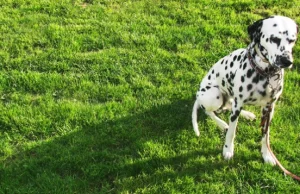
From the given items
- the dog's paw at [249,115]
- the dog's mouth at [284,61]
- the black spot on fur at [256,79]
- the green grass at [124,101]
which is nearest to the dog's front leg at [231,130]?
the green grass at [124,101]

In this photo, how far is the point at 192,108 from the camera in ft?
16.9

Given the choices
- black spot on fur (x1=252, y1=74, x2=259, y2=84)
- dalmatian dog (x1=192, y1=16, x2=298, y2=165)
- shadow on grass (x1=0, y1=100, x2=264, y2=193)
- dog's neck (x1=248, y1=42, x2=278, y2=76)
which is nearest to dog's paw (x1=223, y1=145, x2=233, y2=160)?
dalmatian dog (x1=192, y1=16, x2=298, y2=165)

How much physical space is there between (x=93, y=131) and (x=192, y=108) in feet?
4.36

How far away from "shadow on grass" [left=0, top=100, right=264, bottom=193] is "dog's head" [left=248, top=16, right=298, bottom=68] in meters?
1.52

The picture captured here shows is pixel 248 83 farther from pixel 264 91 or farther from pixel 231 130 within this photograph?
pixel 231 130

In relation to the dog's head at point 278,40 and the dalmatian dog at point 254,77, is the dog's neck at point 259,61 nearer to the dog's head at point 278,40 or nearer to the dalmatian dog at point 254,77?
the dalmatian dog at point 254,77

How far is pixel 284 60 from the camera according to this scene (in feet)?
11.0

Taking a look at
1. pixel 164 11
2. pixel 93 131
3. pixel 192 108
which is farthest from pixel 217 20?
pixel 93 131

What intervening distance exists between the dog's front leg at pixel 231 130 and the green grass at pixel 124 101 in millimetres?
114

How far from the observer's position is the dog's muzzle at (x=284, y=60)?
3.35 meters

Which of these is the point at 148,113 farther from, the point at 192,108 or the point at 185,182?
the point at 185,182

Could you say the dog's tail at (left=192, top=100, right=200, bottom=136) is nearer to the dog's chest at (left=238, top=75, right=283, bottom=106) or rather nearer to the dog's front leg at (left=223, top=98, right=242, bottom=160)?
the dog's front leg at (left=223, top=98, right=242, bottom=160)

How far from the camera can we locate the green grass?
4.27 m

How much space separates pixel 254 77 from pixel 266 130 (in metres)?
0.78
